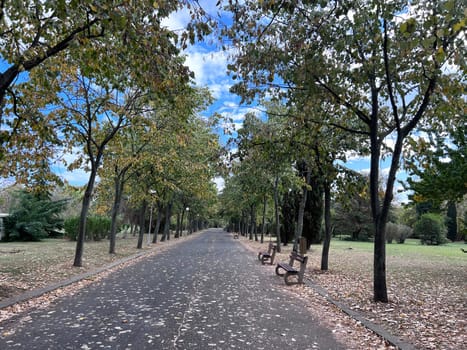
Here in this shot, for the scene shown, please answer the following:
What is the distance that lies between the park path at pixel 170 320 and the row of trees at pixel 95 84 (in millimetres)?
3603

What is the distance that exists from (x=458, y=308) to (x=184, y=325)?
18.7 feet

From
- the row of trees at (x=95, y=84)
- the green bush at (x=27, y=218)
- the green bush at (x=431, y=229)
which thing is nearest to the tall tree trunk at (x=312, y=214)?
the row of trees at (x=95, y=84)

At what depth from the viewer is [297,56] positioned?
8461mm

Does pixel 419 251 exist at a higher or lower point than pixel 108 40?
lower

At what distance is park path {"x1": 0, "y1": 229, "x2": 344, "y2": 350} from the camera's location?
5.02 meters

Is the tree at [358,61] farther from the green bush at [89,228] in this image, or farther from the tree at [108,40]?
the green bush at [89,228]

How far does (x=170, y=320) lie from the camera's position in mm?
6125

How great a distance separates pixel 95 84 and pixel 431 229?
156ft

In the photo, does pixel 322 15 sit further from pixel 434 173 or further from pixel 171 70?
pixel 434 173

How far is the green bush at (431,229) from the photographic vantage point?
4800 cm

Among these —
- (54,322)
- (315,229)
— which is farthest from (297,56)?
(315,229)

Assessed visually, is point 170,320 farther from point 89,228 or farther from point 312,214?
point 89,228

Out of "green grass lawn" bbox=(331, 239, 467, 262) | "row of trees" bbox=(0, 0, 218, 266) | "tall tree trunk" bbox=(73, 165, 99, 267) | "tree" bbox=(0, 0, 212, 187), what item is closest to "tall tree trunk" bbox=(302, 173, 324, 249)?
"green grass lawn" bbox=(331, 239, 467, 262)

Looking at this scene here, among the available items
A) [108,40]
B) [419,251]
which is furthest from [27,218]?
Answer: [419,251]
